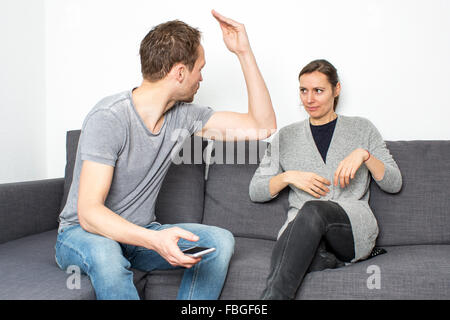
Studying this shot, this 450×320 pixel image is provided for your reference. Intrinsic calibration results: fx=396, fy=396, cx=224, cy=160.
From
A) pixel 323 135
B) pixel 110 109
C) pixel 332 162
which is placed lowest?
pixel 332 162

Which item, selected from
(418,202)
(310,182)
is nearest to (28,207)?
(310,182)

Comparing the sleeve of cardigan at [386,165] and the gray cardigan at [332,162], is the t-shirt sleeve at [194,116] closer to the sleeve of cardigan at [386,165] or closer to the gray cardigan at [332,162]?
the gray cardigan at [332,162]

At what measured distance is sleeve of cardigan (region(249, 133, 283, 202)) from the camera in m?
1.71

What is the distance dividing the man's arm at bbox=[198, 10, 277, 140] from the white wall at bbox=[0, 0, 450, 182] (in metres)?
0.66

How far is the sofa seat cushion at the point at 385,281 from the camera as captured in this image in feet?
4.03

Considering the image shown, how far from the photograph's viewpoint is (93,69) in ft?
8.16

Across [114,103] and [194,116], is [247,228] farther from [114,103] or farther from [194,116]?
[114,103]

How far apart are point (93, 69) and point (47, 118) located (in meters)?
0.45

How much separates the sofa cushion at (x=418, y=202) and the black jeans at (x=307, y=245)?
0.39 metres

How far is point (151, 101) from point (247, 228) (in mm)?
756

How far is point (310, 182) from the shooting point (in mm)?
1562

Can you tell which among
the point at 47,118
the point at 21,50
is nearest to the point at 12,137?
the point at 47,118

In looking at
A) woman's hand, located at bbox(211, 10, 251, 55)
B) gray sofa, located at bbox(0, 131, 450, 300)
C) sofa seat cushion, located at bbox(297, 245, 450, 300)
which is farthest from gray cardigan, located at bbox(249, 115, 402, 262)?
woman's hand, located at bbox(211, 10, 251, 55)

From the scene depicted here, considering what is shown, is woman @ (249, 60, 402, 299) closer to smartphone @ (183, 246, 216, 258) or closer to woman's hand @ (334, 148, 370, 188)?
woman's hand @ (334, 148, 370, 188)
